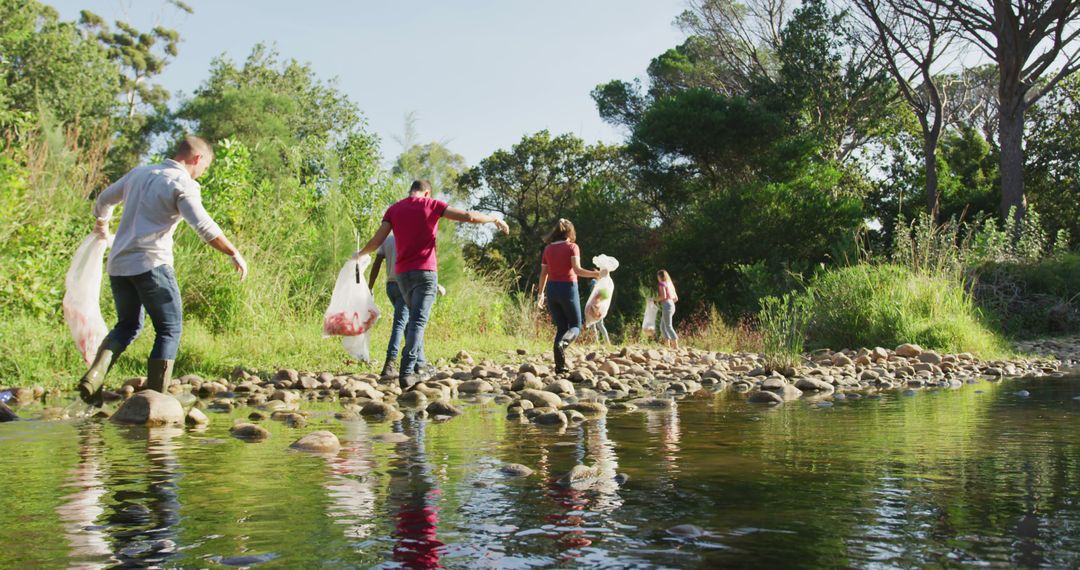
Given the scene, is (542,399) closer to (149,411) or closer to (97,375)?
(149,411)

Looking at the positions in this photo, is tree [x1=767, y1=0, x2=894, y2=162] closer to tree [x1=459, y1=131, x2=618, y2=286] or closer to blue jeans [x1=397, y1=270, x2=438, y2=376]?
tree [x1=459, y1=131, x2=618, y2=286]

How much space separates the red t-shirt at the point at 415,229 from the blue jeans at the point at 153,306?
2.09 metres

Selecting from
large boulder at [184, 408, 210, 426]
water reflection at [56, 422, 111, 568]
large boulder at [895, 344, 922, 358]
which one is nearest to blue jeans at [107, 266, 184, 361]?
large boulder at [184, 408, 210, 426]

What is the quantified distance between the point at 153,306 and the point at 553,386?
3.17 meters

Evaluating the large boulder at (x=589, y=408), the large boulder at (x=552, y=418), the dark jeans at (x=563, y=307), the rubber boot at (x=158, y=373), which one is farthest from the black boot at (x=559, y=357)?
the rubber boot at (x=158, y=373)

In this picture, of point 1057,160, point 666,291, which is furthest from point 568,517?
point 1057,160

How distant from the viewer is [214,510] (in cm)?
317

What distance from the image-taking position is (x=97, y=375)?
609 cm

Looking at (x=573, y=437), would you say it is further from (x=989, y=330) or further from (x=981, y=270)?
(x=981, y=270)

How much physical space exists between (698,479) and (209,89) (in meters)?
46.1

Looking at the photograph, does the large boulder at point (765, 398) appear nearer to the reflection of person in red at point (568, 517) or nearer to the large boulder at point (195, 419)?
the large boulder at point (195, 419)

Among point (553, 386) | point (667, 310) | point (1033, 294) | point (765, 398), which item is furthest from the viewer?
point (1033, 294)

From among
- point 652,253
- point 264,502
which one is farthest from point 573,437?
point 652,253

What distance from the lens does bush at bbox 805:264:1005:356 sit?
13734 millimetres
